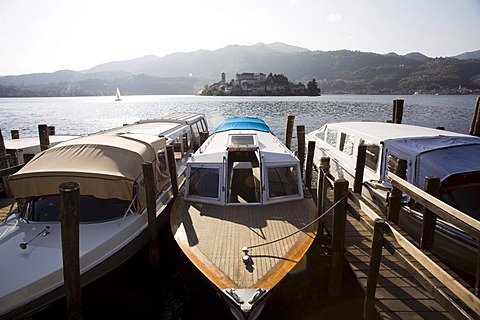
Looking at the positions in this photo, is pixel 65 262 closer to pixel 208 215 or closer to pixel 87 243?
pixel 87 243

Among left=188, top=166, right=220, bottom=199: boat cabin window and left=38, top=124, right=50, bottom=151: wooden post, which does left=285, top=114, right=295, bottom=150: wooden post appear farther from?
left=38, top=124, right=50, bottom=151: wooden post

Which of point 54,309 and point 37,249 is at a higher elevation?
point 37,249

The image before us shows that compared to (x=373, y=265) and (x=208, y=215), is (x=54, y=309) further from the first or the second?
(x=373, y=265)

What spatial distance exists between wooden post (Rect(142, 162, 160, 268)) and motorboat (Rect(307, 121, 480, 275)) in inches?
249

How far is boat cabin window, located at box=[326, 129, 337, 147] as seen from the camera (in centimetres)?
1511

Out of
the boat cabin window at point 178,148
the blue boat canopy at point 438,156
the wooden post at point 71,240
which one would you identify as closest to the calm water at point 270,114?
the boat cabin window at point 178,148

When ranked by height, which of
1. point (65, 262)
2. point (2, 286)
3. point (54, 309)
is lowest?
point (54, 309)

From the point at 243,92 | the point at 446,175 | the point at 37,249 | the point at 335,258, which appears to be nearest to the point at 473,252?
the point at 446,175

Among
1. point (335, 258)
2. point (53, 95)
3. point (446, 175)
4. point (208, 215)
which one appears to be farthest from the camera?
point (53, 95)

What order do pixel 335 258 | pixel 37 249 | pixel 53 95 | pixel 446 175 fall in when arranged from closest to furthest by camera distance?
1. pixel 37 249
2. pixel 335 258
3. pixel 446 175
4. pixel 53 95

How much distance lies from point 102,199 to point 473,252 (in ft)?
27.8

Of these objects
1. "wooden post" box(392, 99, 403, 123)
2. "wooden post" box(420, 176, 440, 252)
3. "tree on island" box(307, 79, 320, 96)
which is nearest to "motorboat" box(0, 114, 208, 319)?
"wooden post" box(420, 176, 440, 252)

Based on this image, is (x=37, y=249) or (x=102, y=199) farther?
(x=102, y=199)

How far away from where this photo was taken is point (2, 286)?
553 centimetres
